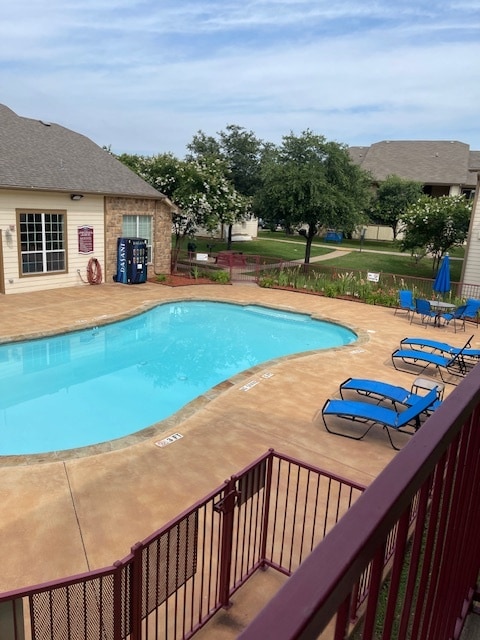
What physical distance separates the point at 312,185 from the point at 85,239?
10284 millimetres

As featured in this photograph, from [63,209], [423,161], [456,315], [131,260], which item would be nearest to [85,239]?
[63,209]

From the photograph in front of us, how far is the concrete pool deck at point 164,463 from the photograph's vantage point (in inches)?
196

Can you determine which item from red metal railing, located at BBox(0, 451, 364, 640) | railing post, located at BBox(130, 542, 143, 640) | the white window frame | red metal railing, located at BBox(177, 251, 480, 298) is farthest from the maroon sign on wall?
railing post, located at BBox(130, 542, 143, 640)

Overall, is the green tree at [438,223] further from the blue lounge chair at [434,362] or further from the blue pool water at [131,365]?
the blue lounge chair at [434,362]

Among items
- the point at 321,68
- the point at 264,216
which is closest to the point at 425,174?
the point at 264,216

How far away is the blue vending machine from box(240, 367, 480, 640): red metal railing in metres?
18.4

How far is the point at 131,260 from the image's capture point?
1978 centimetres

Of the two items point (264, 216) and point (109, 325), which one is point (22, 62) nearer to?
point (264, 216)

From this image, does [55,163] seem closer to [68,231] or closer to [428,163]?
[68,231]

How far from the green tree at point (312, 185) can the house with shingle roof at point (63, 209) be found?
17.9 ft

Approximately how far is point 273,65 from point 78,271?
395 inches

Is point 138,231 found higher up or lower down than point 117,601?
higher up

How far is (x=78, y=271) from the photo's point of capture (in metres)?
18.9

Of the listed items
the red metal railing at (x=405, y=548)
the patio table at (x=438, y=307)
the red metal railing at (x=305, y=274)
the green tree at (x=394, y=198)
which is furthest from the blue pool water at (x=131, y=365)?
the green tree at (x=394, y=198)
